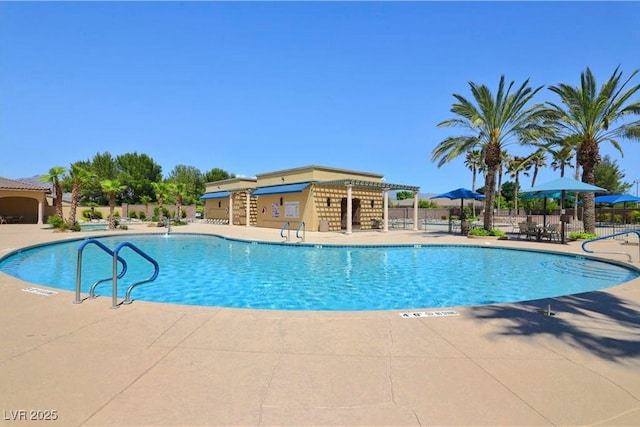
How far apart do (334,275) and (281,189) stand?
14.7 metres

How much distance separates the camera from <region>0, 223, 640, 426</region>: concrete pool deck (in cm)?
250

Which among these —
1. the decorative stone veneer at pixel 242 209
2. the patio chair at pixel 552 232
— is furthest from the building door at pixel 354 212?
the patio chair at pixel 552 232

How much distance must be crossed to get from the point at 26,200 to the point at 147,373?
3832 cm

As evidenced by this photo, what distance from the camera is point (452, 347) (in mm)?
3730

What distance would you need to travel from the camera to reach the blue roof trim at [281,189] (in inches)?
879

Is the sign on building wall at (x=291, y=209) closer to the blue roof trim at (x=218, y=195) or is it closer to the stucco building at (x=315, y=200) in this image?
the stucco building at (x=315, y=200)

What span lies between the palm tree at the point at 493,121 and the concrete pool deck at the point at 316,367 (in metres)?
15.0

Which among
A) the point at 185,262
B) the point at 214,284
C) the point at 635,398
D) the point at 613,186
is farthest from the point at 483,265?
the point at 613,186

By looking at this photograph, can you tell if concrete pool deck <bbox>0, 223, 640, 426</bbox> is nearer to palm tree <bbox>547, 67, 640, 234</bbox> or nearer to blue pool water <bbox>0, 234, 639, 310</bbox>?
blue pool water <bbox>0, 234, 639, 310</bbox>

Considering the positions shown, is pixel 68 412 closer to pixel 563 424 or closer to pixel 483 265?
pixel 563 424

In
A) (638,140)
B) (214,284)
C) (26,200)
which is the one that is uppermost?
(638,140)

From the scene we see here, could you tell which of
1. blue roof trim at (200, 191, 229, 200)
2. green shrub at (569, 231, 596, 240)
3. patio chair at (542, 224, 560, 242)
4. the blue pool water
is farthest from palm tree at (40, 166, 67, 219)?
green shrub at (569, 231, 596, 240)

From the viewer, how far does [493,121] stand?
18188 mm

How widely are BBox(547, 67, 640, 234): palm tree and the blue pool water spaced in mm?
7732
